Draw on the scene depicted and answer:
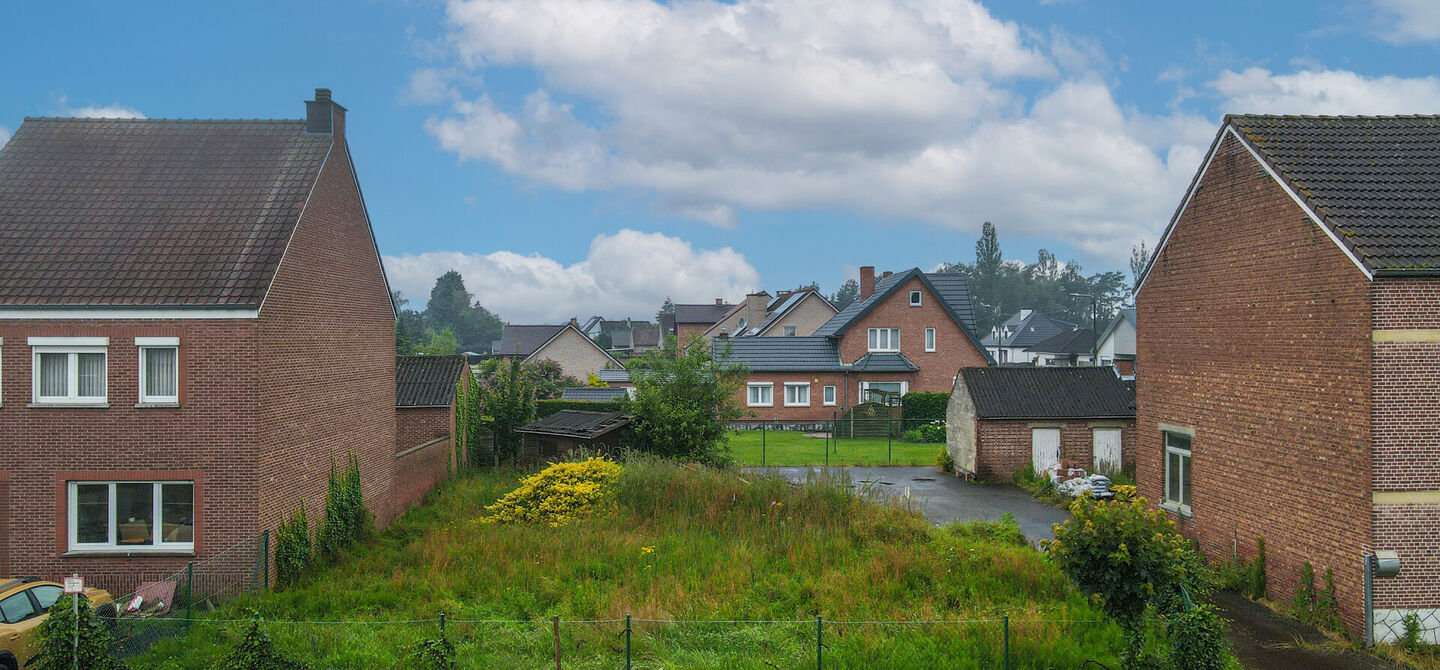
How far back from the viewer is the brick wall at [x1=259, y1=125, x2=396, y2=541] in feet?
53.4

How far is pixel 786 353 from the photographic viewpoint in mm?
47531

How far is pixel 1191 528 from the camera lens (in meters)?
17.4

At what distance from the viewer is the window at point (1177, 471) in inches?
697

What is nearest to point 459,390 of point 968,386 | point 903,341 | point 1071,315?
point 968,386

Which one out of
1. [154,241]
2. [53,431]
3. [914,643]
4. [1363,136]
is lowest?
[914,643]

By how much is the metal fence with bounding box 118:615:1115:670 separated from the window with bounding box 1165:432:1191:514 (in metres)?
6.43

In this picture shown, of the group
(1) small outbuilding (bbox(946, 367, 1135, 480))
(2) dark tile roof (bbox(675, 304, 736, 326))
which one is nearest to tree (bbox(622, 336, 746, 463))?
(1) small outbuilding (bbox(946, 367, 1135, 480))

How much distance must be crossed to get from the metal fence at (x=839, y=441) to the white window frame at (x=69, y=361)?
69.9ft

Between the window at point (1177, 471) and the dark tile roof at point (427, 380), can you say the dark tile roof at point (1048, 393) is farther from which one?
the dark tile roof at point (427, 380)

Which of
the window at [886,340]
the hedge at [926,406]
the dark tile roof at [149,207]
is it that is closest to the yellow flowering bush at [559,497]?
the dark tile roof at [149,207]

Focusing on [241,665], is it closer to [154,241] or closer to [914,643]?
[914,643]

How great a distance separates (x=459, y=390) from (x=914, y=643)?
19807 mm

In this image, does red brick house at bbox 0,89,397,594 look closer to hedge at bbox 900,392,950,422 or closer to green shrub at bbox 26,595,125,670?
green shrub at bbox 26,595,125,670

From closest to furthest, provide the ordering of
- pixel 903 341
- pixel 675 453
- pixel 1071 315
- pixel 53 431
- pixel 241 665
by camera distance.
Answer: pixel 241 665 → pixel 53 431 → pixel 675 453 → pixel 903 341 → pixel 1071 315
